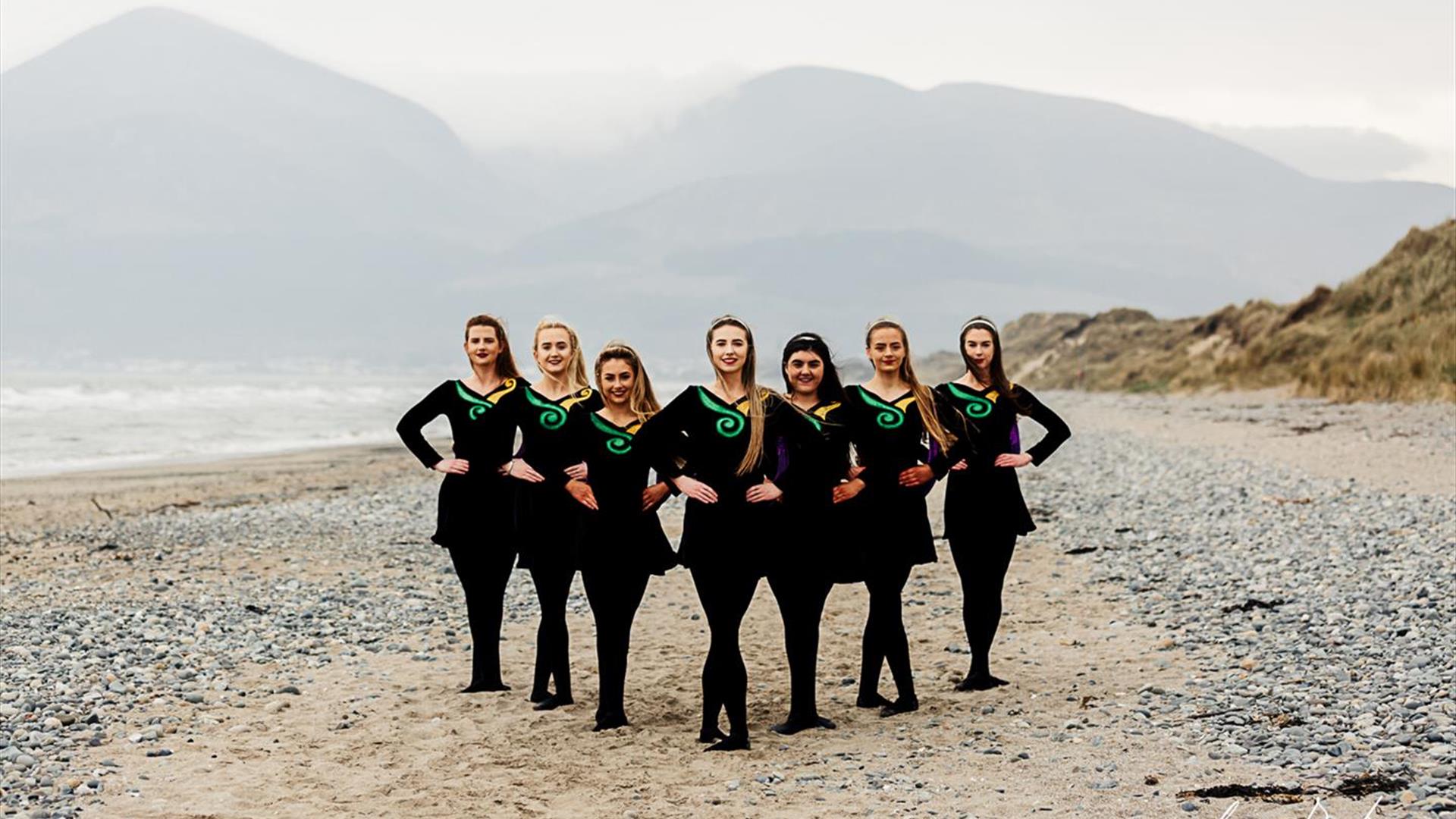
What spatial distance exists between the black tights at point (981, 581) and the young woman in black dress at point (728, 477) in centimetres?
146

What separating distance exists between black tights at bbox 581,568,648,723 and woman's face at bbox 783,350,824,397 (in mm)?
1290

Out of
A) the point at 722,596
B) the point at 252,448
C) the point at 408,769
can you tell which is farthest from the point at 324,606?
the point at 252,448

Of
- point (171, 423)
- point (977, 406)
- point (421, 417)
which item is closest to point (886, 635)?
point (977, 406)

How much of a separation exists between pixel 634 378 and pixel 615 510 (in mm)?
684

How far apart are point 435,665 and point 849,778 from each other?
3624mm

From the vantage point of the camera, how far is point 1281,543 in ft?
37.9

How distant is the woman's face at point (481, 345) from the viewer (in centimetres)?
746

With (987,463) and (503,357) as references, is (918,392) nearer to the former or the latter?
(987,463)

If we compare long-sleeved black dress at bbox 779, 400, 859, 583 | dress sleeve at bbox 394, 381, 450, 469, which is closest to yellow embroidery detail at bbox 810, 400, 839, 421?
long-sleeved black dress at bbox 779, 400, 859, 583

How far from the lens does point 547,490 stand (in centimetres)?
714

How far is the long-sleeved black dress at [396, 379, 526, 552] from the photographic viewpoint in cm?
741

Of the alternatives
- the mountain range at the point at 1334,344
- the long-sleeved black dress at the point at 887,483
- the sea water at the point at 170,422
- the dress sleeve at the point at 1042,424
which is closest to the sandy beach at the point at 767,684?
the long-sleeved black dress at the point at 887,483

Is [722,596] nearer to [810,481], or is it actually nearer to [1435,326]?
[810,481]

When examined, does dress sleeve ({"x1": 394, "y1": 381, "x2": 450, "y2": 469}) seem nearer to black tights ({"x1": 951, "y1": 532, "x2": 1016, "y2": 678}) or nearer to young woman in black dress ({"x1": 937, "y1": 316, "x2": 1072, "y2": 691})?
young woman in black dress ({"x1": 937, "y1": 316, "x2": 1072, "y2": 691})
